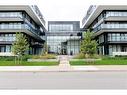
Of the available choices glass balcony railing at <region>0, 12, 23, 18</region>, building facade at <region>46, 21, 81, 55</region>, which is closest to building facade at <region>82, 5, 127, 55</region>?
glass balcony railing at <region>0, 12, 23, 18</region>

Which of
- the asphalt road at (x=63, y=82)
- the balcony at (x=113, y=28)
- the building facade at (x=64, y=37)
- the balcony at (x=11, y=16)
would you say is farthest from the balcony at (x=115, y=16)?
the asphalt road at (x=63, y=82)

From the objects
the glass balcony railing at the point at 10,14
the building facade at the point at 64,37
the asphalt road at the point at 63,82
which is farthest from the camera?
the building facade at the point at 64,37

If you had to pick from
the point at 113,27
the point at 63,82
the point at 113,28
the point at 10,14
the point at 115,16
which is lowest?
the point at 63,82

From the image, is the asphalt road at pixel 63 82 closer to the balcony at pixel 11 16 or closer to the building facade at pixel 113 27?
the balcony at pixel 11 16

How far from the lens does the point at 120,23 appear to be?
50.6 metres

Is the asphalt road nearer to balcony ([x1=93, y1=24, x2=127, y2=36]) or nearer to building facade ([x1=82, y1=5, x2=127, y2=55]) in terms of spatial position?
balcony ([x1=93, y1=24, x2=127, y2=36])

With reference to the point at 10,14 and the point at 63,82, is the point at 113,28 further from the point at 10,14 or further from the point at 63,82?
the point at 63,82

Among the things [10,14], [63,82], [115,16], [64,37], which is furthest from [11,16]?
[63,82]

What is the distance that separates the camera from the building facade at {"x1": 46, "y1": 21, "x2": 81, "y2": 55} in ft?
233

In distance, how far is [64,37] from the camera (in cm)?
7881

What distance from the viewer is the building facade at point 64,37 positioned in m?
70.9

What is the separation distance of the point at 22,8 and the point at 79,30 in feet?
112
